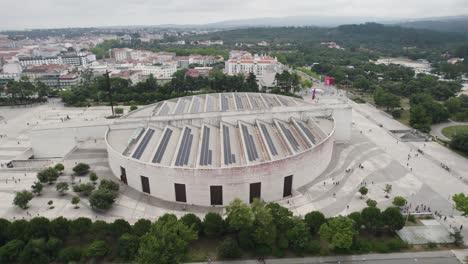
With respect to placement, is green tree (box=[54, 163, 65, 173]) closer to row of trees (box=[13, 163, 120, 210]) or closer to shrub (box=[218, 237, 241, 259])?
row of trees (box=[13, 163, 120, 210])

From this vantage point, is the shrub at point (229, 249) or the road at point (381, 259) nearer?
the shrub at point (229, 249)

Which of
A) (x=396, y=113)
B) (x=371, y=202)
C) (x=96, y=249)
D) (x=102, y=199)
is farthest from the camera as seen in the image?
(x=396, y=113)

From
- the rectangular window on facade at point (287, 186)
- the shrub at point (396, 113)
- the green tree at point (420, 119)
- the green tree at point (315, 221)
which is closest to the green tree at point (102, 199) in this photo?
the rectangular window on facade at point (287, 186)

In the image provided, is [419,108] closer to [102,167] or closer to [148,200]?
[148,200]

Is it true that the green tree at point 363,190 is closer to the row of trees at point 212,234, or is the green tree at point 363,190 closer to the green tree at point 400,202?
the green tree at point 400,202

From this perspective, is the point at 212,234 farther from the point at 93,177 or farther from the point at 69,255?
the point at 93,177

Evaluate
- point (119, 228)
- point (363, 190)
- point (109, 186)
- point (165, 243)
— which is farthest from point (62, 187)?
point (363, 190)
